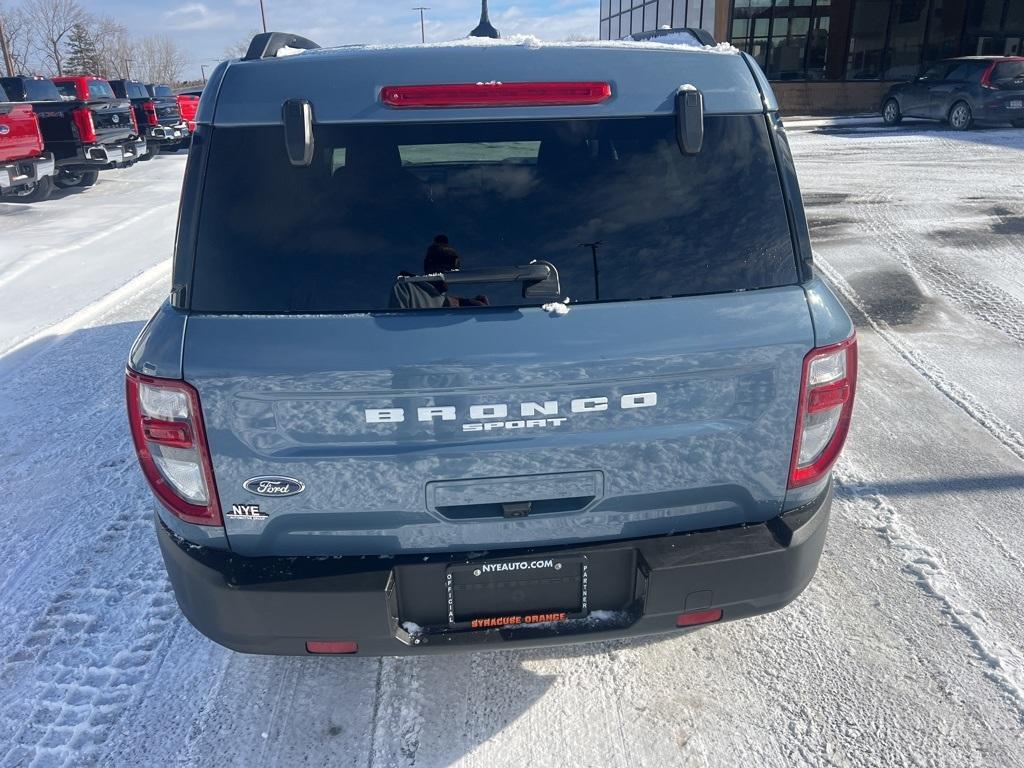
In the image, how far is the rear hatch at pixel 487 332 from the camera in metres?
2.03

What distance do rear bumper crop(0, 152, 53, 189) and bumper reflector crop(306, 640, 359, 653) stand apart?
13.1 meters

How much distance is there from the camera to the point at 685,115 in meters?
2.15

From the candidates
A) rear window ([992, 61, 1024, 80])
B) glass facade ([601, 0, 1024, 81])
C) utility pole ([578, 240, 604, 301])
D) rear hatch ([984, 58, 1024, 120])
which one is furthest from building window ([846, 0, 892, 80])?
utility pole ([578, 240, 604, 301])

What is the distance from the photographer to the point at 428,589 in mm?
2209

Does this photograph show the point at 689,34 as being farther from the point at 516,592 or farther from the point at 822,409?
the point at 516,592

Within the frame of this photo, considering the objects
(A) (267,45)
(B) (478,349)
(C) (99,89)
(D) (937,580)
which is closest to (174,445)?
(B) (478,349)

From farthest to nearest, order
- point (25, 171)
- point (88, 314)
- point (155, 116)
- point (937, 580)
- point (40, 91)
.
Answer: point (155, 116)
point (40, 91)
point (25, 171)
point (88, 314)
point (937, 580)

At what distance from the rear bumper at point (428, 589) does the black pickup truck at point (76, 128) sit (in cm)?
1530

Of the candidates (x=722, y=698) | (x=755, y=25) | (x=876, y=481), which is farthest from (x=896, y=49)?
(x=722, y=698)

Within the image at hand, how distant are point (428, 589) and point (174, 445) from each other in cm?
83

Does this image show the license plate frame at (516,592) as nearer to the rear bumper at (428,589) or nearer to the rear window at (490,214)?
the rear bumper at (428,589)

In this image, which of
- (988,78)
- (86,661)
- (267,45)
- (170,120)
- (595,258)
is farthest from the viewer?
(170,120)

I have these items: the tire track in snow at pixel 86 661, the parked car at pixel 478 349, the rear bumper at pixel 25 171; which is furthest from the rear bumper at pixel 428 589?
the rear bumper at pixel 25 171

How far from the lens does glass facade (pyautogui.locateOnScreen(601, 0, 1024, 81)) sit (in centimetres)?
2775
